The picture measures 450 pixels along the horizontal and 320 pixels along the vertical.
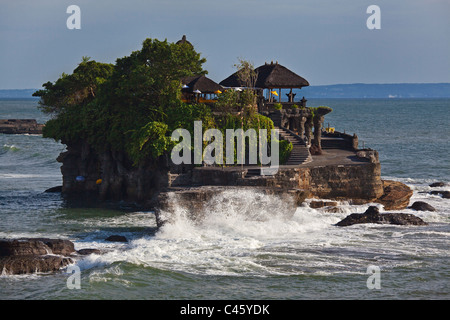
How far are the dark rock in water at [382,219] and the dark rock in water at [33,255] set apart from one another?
15049mm

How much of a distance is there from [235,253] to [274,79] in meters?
21.9

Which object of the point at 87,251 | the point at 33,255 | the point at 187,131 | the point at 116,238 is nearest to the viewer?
the point at 33,255

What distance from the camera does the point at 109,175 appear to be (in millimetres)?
49000

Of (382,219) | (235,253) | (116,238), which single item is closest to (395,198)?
(382,219)

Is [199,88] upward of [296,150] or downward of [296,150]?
upward

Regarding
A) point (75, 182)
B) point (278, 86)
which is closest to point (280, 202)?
point (278, 86)

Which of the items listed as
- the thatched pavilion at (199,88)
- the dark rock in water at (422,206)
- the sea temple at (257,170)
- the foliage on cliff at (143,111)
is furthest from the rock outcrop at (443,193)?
the thatched pavilion at (199,88)

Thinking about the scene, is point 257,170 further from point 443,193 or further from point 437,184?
point 437,184

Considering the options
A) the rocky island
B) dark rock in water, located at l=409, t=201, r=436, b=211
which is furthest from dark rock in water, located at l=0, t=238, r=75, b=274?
dark rock in water, located at l=409, t=201, r=436, b=211

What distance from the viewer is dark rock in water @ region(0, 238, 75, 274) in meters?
29.1

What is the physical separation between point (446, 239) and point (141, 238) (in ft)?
48.9

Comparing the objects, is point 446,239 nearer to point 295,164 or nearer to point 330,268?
point 330,268
